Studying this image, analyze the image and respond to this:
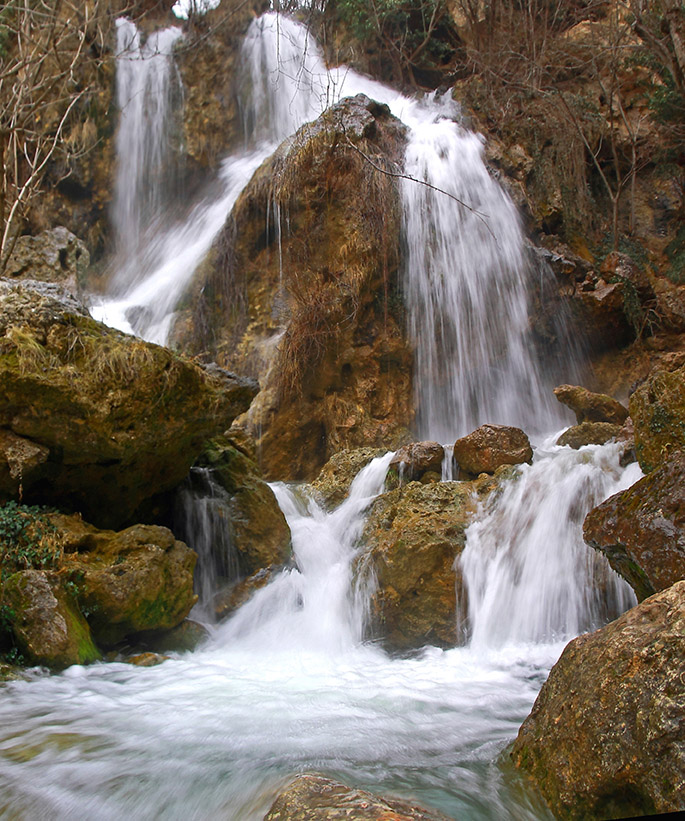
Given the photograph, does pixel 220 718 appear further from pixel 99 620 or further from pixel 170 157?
pixel 170 157

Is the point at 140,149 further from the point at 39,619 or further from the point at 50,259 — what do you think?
the point at 39,619

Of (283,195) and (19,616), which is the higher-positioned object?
(283,195)

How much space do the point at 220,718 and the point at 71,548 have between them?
80.4 inches

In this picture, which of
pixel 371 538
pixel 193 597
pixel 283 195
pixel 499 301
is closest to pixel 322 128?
pixel 283 195

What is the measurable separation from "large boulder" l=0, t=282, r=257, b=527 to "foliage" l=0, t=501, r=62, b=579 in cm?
27

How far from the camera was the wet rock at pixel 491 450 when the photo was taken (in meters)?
6.84

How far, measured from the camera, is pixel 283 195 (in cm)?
1137

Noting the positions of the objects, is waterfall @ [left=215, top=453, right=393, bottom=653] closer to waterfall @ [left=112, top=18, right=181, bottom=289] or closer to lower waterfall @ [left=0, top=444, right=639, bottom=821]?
lower waterfall @ [left=0, top=444, right=639, bottom=821]

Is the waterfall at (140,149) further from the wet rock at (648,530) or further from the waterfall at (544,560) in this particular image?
the wet rock at (648,530)

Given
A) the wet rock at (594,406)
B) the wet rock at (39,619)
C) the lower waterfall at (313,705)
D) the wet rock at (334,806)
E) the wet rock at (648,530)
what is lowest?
the lower waterfall at (313,705)

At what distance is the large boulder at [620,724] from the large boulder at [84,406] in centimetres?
390

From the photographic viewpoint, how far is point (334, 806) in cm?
183

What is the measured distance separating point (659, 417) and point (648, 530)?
4.74ft

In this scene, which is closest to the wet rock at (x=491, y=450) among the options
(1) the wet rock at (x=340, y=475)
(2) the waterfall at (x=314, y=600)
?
(2) the waterfall at (x=314, y=600)
